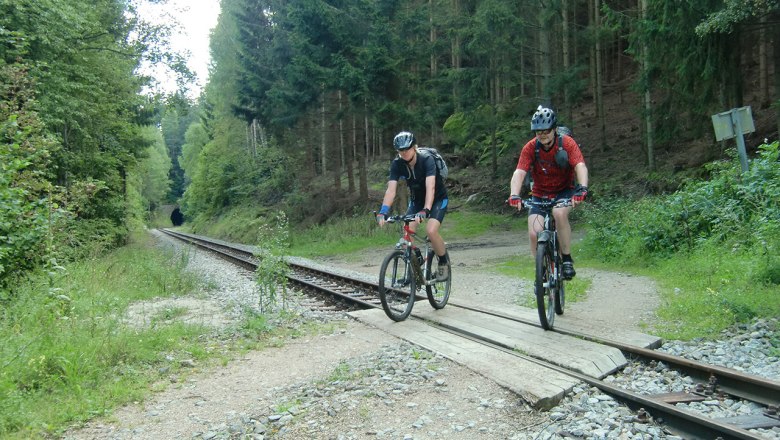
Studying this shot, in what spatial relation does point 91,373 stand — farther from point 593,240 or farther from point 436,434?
point 593,240

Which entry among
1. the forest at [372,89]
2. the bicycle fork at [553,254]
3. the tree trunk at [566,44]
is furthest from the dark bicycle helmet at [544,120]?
the tree trunk at [566,44]

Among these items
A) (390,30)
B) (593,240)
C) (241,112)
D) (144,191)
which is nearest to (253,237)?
(241,112)

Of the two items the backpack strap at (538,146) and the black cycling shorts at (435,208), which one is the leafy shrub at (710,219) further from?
the black cycling shorts at (435,208)

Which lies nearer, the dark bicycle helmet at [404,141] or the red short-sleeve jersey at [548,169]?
the red short-sleeve jersey at [548,169]

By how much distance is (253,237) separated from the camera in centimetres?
2802

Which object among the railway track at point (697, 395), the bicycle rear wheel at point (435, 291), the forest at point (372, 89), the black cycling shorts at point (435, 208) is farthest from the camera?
the forest at point (372, 89)

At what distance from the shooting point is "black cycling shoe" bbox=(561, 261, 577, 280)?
18.0 ft

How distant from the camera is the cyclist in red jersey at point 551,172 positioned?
516 cm

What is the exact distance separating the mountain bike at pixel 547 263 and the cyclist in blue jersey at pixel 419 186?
1208mm

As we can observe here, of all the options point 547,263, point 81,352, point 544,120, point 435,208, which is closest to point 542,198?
point 547,263

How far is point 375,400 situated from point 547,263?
2313 millimetres

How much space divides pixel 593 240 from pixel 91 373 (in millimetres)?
10690

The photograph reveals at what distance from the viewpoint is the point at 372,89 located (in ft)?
66.3

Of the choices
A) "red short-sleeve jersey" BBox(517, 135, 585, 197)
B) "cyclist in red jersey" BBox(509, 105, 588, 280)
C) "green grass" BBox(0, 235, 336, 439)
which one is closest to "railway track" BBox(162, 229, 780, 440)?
"cyclist in red jersey" BBox(509, 105, 588, 280)
